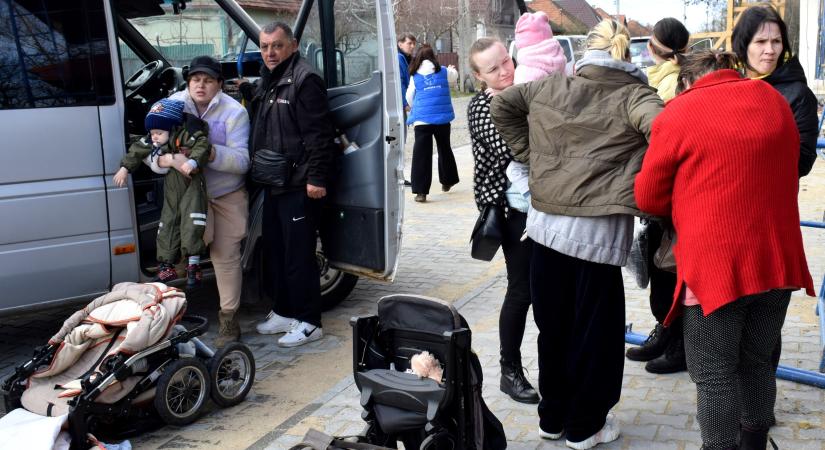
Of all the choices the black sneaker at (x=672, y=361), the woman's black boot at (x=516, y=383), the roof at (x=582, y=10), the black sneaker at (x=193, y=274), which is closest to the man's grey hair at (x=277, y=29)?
the black sneaker at (x=193, y=274)

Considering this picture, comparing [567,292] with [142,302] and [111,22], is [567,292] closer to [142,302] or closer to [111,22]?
[142,302]

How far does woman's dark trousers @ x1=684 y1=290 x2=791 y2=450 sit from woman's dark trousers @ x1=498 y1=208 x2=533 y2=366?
3.53 feet

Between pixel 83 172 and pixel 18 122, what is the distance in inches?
17.7

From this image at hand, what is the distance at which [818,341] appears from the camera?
17.8 ft

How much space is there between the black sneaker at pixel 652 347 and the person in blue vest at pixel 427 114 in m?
6.05

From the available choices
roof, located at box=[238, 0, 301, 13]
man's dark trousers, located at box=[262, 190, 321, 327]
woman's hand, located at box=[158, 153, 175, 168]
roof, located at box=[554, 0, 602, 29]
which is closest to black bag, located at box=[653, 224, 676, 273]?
man's dark trousers, located at box=[262, 190, 321, 327]

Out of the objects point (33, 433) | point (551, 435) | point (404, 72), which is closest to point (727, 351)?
point (551, 435)

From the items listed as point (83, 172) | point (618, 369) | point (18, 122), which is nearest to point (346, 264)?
point (83, 172)

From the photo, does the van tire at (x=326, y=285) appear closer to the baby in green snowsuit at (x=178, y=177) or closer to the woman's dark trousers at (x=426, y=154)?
the baby in green snowsuit at (x=178, y=177)

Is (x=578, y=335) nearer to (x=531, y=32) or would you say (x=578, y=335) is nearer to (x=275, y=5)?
(x=531, y=32)

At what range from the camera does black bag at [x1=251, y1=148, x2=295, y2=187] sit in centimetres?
562

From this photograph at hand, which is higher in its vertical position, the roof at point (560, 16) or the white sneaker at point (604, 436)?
the roof at point (560, 16)

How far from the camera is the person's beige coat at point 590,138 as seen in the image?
3.51 meters

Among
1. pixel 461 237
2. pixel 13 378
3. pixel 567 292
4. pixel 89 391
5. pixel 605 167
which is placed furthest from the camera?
pixel 461 237
